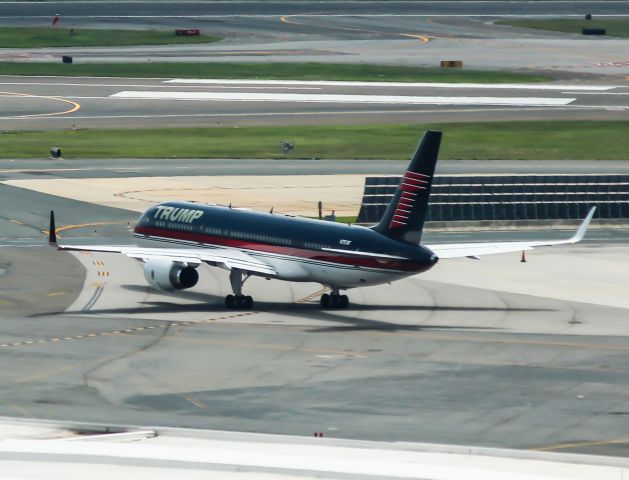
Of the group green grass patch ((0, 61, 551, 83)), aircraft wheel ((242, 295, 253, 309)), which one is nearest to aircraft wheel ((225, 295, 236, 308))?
aircraft wheel ((242, 295, 253, 309))

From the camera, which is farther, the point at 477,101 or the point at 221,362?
the point at 477,101

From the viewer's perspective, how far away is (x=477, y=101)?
160m

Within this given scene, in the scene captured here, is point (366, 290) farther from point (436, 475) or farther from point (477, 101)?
point (477, 101)

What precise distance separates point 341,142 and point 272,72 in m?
51.8

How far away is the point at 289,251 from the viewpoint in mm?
69250

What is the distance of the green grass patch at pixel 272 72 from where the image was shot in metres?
179

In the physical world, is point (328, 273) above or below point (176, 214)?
below

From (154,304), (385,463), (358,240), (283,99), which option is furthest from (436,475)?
(283,99)

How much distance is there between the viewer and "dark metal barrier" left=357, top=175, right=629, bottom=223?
9844 cm

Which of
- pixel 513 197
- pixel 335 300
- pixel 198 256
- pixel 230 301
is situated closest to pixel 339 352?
pixel 335 300

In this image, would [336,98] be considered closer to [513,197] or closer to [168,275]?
[513,197]

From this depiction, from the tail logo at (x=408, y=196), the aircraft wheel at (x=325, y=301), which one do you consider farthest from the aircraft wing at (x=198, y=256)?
the tail logo at (x=408, y=196)

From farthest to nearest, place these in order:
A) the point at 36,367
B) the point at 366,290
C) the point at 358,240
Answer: the point at 366,290 → the point at 358,240 → the point at 36,367

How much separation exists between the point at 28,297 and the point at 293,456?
1678 inches
